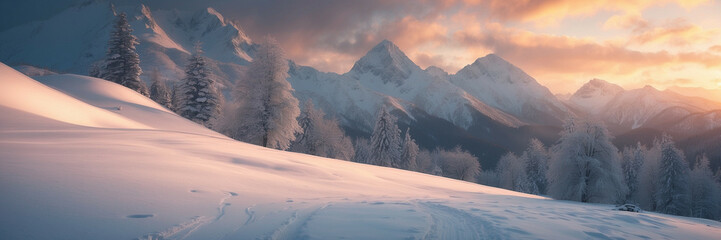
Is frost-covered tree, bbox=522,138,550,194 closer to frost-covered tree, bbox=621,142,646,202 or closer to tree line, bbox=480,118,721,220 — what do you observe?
tree line, bbox=480,118,721,220

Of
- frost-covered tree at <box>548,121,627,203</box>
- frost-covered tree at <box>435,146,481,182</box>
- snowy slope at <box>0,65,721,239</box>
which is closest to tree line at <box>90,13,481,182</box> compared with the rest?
snowy slope at <box>0,65,721,239</box>

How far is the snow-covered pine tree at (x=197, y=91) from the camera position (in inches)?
1139

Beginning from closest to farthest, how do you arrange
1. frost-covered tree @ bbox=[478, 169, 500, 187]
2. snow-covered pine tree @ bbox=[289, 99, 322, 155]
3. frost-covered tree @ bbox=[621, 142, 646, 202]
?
snow-covered pine tree @ bbox=[289, 99, 322, 155]
frost-covered tree @ bbox=[621, 142, 646, 202]
frost-covered tree @ bbox=[478, 169, 500, 187]

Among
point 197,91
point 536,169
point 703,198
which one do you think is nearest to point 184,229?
point 197,91

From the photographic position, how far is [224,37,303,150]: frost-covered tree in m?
23.2

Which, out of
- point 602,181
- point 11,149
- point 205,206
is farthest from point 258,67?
point 602,181

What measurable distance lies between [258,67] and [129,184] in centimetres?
1931

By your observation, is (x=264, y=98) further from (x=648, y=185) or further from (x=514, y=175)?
(x=514, y=175)

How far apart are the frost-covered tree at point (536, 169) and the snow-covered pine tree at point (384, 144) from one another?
2816cm

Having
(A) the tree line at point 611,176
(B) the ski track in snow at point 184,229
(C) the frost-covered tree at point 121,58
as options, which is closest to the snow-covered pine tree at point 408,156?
(A) the tree line at point 611,176

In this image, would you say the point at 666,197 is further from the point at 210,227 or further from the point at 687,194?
the point at 210,227

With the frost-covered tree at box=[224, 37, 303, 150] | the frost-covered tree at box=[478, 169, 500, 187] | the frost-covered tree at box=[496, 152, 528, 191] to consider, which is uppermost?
the frost-covered tree at box=[224, 37, 303, 150]

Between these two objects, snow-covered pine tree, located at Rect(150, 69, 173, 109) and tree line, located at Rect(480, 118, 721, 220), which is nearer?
tree line, located at Rect(480, 118, 721, 220)

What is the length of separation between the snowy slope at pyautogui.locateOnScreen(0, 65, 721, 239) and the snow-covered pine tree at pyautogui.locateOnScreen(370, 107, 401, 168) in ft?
109
